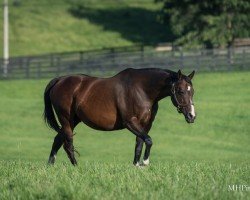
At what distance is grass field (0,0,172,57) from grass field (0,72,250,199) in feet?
98.9

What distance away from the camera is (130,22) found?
272 feet

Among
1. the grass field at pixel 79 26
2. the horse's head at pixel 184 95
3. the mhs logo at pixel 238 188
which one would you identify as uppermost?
the horse's head at pixel 184 95

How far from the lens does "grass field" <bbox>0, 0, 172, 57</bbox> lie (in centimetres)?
7694

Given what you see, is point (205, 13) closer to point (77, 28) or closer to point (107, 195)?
point (77, 28)

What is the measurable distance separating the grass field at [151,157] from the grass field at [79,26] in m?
30.2

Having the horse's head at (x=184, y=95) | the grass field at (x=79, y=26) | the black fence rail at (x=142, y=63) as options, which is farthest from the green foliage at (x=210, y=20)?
the horse's head at (x=184, y=95)

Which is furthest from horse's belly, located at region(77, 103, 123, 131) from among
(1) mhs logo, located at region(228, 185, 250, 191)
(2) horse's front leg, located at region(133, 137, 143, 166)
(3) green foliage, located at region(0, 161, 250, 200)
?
(1) mhs logo, located at region(228, 185, 250, 191)

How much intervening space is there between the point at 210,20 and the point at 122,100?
4259 centimetres

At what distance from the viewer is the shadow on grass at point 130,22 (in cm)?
7912

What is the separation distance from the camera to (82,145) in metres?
28.2

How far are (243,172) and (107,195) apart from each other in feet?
9.43

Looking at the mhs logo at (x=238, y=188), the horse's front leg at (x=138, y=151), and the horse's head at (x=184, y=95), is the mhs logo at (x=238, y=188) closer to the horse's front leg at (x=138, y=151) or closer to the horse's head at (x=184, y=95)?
the horse's head at (x=184, y=95)

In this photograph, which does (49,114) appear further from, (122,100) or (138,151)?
(138,151)

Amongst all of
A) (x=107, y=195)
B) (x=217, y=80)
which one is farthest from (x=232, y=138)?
(x=107, y=195)
